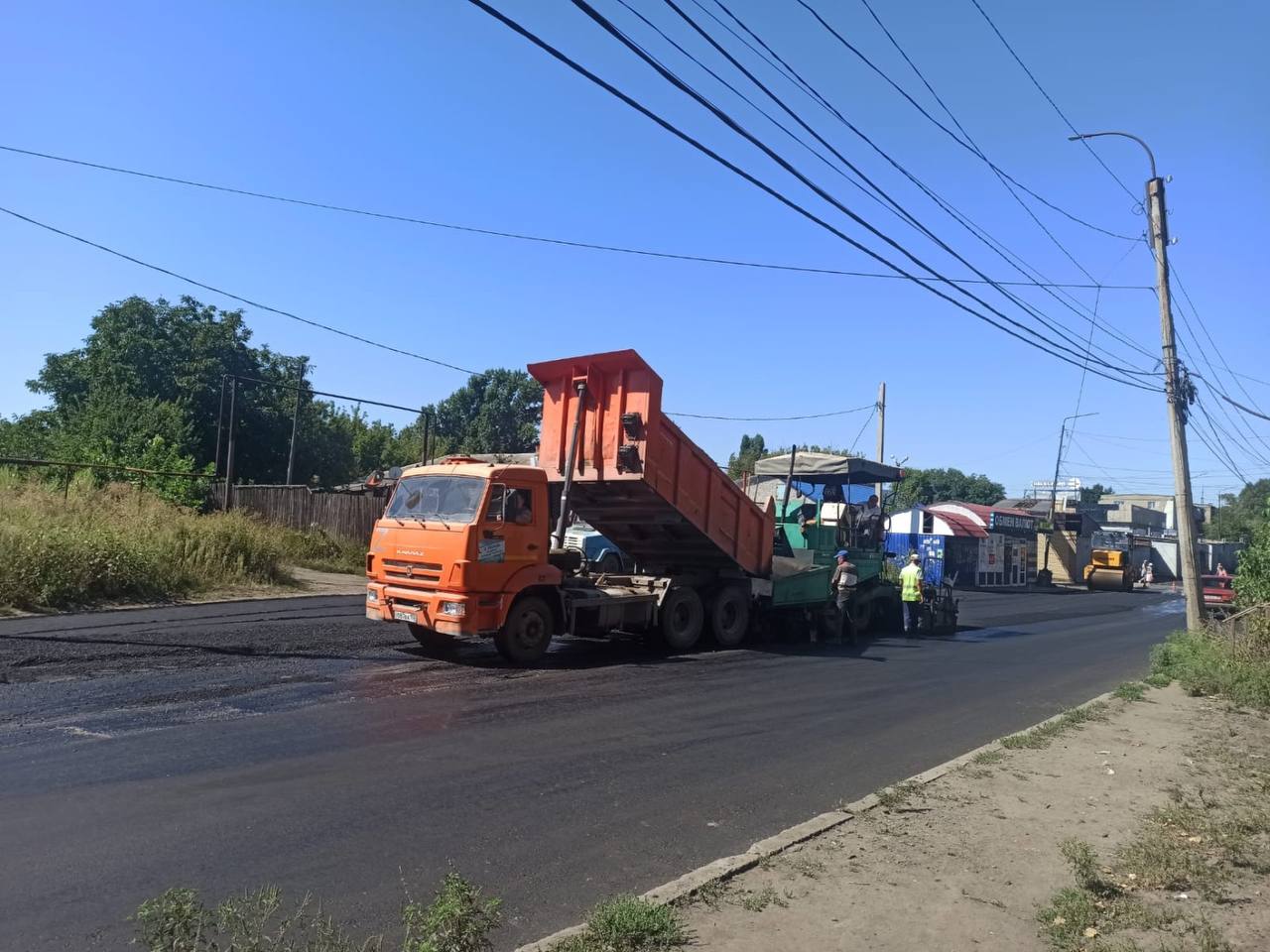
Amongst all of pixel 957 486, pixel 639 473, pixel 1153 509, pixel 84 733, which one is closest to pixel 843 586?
pixel 639 473

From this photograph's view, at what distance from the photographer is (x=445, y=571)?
10.6 m

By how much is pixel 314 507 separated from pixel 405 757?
791 inches

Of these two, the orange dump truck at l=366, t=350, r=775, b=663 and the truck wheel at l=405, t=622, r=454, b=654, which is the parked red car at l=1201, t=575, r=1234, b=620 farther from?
the truck wheel at l=405, t=622, r=454, b=654

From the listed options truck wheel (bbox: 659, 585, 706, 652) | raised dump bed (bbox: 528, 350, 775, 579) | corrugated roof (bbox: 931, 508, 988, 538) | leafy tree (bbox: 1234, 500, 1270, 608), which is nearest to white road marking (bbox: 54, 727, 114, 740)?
raised dump bed (bbox: 528, 350, 775, 579)

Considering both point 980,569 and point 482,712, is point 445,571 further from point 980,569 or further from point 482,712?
point 980,569

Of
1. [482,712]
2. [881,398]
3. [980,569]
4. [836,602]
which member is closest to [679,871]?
[482,712]

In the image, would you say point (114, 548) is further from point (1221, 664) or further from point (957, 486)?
point (957, 486)

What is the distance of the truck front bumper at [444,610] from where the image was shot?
Answer: 10383 mm

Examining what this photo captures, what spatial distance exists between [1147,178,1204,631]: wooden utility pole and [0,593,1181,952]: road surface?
11.9 ft

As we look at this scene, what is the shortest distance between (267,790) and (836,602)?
37.0ft

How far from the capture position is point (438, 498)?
1128cm

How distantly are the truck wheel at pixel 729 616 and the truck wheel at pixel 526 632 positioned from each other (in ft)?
11.4

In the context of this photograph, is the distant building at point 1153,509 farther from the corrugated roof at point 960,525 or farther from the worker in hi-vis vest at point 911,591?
the worker in hi-vis vest at point 911,591

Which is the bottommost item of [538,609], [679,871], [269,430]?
[679,871]
